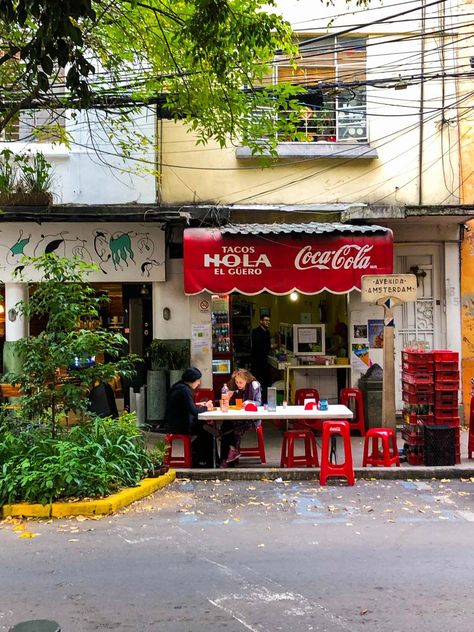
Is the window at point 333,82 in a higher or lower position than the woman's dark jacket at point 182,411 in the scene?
higher

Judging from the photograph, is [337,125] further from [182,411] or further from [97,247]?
[182,411]

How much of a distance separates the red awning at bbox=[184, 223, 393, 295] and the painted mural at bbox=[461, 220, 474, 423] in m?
2.56

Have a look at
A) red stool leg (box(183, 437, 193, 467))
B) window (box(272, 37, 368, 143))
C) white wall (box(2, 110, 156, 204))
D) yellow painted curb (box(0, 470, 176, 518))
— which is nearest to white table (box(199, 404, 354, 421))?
red stool leg (box(183, 437, 193, 467))

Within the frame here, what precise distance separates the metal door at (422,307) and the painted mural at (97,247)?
4984 mm

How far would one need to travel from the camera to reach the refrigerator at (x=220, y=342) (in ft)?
41.5

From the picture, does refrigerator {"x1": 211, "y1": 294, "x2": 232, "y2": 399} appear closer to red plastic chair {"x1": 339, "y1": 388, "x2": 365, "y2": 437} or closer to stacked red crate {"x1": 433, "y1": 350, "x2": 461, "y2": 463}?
red plastic chair {"x1": 339, "y1": 388, "x2": 365, "y2": 437}

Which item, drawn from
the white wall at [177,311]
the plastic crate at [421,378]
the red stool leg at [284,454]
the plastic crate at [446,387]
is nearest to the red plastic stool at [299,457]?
the red stool leg at [284,454]

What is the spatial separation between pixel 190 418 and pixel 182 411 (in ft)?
0.53

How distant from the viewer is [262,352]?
44.3 ft

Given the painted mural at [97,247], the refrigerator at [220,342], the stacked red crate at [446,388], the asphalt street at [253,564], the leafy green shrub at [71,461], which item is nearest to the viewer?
the asphalt street at [253,564]

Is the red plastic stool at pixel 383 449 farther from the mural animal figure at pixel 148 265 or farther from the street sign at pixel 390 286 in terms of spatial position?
the mural animal figure at pixel 148 265

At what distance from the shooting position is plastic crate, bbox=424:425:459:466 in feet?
29.0

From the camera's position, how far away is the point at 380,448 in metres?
9.48

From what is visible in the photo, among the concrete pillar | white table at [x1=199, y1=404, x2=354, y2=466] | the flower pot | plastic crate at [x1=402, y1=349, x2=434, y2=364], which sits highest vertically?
the flower pot
